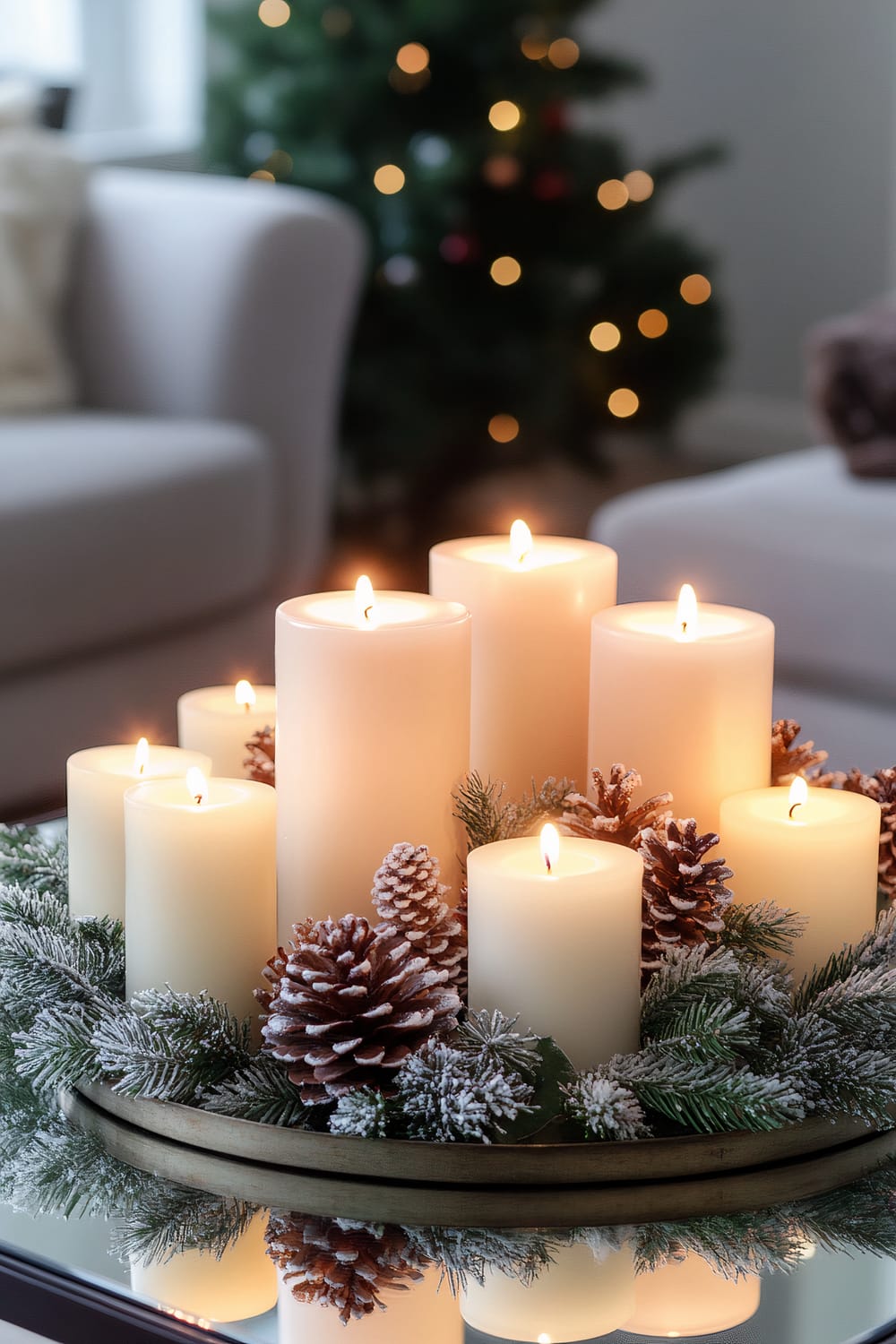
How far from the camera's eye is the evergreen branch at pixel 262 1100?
609mm

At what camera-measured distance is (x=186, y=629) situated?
2107 mm

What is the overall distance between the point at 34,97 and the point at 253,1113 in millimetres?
2055

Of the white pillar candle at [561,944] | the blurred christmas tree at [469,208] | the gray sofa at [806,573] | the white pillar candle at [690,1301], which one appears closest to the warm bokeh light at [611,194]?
the blurred christmas tree at [469,208]

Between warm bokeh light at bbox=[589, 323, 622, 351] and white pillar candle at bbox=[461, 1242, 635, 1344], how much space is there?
2.87 metres

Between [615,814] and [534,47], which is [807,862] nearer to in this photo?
[615,814]

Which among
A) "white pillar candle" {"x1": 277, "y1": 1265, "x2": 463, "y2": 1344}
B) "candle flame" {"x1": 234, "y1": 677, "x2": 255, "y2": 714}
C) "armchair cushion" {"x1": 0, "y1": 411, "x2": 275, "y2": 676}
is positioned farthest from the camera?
"armchair cushion" {"x1": 0, "y1": 411, "x2": 275, "y2": 676}

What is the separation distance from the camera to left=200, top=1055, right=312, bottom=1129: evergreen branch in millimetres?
609

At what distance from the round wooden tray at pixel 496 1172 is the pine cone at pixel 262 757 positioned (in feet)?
0.65

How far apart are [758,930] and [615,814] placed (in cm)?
7

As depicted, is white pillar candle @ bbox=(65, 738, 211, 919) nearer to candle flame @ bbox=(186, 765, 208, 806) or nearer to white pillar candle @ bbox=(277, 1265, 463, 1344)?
candle flame @ bbox=(186, 765, 208, 806)

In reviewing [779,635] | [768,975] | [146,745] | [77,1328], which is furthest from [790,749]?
[779,635]

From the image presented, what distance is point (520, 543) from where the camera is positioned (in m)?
0.75

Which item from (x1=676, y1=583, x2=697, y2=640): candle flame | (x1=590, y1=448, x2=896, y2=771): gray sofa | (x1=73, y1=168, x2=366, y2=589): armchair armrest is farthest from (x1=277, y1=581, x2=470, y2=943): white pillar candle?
(x1=73, y1=168, x2=366, y2=589): armchair armrest

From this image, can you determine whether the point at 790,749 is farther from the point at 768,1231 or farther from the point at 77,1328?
the point at 77,1328
